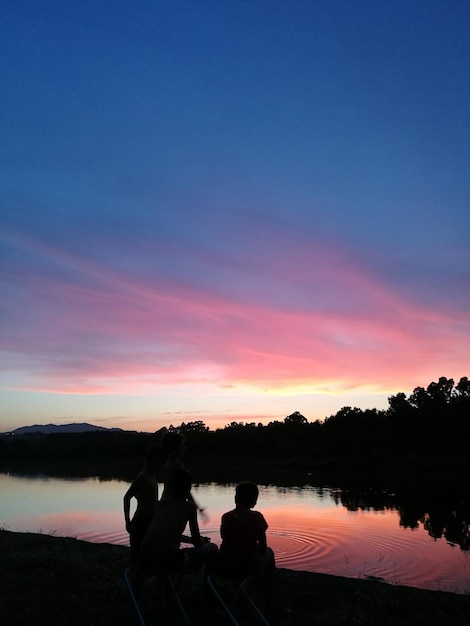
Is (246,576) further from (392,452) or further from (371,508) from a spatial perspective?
(392,452)

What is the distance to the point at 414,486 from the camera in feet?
124

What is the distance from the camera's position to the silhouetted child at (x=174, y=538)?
4.55 m

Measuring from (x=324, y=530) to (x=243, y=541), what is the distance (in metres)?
15.8

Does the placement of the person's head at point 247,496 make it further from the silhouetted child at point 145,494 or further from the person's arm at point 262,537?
the silhouetted child at point 145,494

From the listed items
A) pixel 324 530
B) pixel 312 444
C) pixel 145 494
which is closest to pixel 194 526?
pixel 145 494

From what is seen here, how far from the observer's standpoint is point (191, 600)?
573 centimetres

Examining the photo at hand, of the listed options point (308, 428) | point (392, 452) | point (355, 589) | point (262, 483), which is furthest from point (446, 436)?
point (355, 589)

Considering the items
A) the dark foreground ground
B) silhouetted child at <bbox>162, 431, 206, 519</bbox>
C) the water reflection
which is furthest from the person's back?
the water reflection

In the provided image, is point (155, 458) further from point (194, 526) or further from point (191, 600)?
point (191, 600)

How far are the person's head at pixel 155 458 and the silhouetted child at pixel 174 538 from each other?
1.21 feet

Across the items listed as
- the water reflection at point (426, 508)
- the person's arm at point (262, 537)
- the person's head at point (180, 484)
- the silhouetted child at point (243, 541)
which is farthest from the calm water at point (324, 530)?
the person's head at point (180, 484)

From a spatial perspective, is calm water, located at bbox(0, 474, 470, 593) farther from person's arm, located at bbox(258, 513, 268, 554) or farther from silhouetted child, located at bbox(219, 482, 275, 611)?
silhouetted child, located at bbox(219, 482, 275, 611)

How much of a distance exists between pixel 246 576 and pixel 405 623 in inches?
77.2

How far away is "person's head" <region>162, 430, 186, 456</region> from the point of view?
550 centimetres
